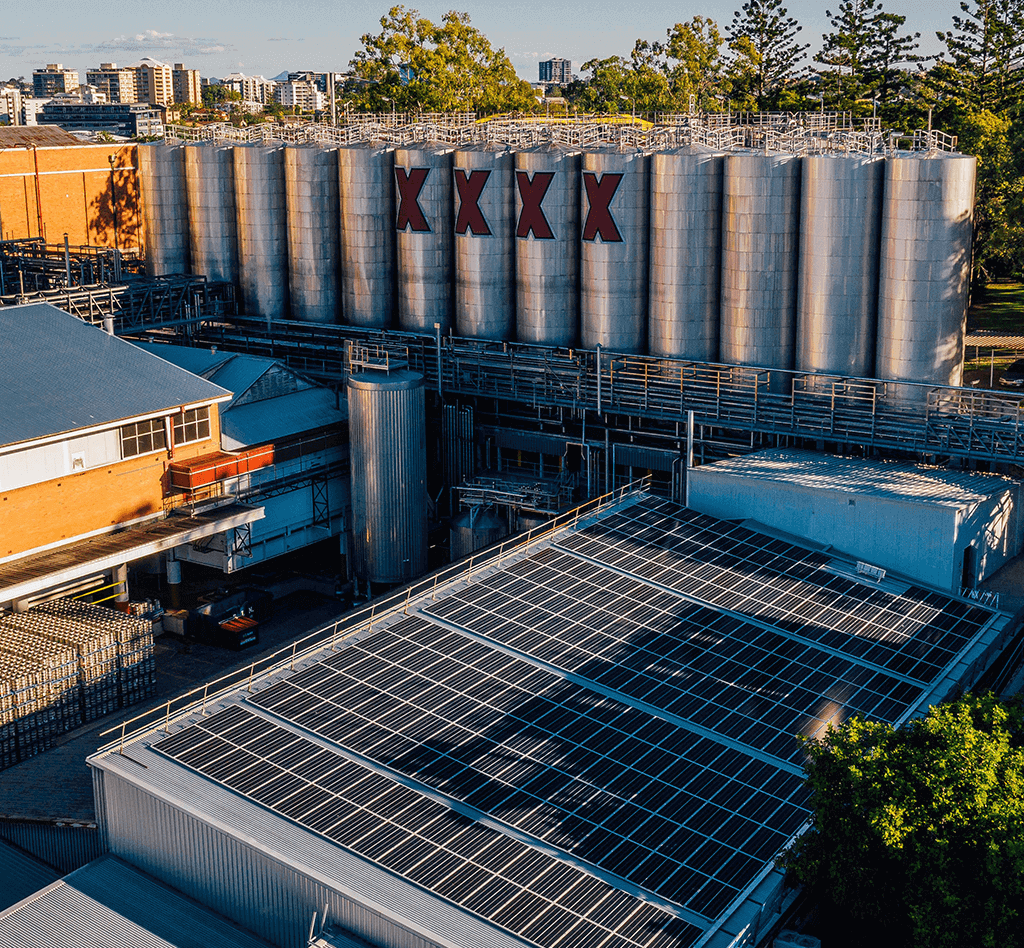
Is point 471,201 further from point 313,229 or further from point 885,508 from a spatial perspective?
point 885,508

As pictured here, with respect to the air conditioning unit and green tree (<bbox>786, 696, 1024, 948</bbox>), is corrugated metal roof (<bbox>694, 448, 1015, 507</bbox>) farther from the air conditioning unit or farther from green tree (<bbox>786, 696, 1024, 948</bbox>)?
the air conditioning unit

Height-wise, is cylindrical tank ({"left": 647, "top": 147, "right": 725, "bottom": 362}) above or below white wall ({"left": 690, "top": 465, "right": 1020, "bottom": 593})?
above

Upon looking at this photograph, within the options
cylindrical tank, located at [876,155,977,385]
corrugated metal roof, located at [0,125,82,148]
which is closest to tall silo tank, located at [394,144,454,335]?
cylindrical tank, located at [876,155,977,385]

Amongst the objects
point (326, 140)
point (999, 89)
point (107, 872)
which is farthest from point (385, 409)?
point (999, 89)

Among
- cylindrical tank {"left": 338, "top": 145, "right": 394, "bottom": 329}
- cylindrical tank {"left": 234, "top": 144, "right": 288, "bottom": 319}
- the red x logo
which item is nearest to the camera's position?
the red x logo

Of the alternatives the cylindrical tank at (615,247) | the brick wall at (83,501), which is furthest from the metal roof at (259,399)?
the cylindrical tank at (615,247)

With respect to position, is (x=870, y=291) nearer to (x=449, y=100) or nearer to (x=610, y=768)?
(x=610, y=768)

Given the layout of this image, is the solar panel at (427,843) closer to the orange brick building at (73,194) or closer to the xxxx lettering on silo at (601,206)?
the xxxx lettering on silo at (601,206)
